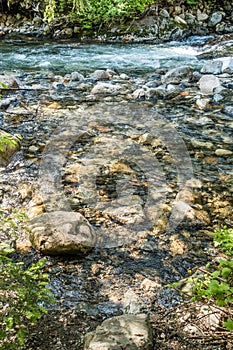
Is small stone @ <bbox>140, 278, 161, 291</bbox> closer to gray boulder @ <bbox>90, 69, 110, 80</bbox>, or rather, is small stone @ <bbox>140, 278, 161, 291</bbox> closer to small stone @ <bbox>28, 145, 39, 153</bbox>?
small stone @ <bbox>28, 145, 39, 153</bbox>

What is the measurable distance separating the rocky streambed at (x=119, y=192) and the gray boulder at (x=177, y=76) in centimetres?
38

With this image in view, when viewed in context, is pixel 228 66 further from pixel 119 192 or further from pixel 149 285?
pixel 149 285

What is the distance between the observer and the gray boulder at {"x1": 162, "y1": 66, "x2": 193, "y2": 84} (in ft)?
22.6

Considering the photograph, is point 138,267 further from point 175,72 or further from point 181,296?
point 175,72

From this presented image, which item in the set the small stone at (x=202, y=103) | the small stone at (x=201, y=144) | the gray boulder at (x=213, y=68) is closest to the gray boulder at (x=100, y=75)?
the gray boulder at (x=213, y=68)

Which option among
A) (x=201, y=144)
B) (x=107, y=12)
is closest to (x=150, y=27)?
(x=107, y=12)

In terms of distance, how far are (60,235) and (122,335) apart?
3.06 feet

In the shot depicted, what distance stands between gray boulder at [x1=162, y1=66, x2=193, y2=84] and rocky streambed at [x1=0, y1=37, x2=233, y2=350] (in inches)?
15.0

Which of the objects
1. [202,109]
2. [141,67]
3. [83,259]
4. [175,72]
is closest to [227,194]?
[83,259]

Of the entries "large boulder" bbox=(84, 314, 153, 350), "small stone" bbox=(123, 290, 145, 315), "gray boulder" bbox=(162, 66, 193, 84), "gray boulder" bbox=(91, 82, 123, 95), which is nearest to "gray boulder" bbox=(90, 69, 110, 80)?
"gray boulder" bbox=(91, 82, 123, 95)

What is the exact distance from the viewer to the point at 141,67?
27.3 ft

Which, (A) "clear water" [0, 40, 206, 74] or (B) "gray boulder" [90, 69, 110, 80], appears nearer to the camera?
(B) "gray boulder" [90, 69, 110, 80]

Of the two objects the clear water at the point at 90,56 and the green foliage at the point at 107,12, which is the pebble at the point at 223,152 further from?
the green foliage at the point at 107,12

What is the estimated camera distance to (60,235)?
8.32 feet
